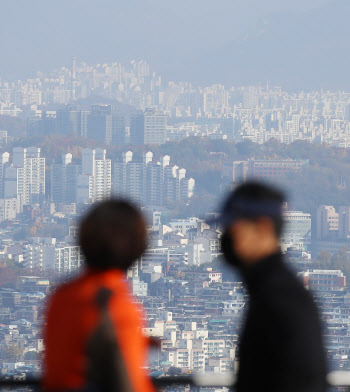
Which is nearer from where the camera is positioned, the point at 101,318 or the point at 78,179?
the point at 101,318

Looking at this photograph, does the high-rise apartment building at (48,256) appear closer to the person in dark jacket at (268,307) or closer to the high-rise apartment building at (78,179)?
the high-rise apartment building at (78,179)

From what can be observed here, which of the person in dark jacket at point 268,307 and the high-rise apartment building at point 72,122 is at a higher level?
the high-rise apartment building at point 72,122

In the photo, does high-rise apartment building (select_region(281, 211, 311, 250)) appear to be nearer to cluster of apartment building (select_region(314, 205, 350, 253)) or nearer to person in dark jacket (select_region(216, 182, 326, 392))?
cluster of apartment building (select_region(314, 205, 350, 253))

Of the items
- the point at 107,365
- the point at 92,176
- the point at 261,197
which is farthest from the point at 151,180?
the point at 107,365

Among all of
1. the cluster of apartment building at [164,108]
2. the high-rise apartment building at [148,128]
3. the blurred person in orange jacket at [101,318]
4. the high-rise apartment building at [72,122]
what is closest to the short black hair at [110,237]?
the blurred person in orange jacket at [101,318]

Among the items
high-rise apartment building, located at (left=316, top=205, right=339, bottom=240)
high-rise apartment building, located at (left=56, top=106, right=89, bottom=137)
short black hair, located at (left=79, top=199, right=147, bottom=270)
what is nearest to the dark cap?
short black hair, located at (left=79, top=199, right=147, bottom=270)

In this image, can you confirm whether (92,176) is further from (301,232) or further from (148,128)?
(301,232)
